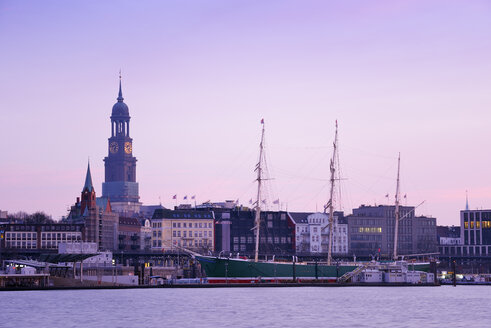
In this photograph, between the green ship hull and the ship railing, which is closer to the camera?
the green ship hull

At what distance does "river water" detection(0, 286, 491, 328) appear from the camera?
92.4 metres

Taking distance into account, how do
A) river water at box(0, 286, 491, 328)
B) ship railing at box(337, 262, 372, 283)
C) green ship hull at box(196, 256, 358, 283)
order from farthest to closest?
ship railing at box(337, 262, 372, 283) → green ship hull at box(196, 256, 358, 283) → river water at box(0, 286, 491, 328)

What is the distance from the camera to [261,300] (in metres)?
125

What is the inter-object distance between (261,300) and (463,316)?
30174 mm

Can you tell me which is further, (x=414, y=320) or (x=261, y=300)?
(x=261, y=300)

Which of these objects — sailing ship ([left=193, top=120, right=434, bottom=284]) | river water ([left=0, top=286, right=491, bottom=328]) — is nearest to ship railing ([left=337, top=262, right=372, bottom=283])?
sailing ship ([left=193, top=120, right=434, bottom=284])

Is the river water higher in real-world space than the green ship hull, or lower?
lower

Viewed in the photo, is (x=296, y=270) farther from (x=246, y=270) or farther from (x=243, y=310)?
(x=243, y=310)

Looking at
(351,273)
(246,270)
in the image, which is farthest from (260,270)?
(351,273)

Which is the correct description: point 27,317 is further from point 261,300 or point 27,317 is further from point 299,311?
point 261,300

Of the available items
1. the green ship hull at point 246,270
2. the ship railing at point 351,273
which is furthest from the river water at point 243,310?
the ship railing at point 351,273

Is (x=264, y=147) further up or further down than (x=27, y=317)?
further up

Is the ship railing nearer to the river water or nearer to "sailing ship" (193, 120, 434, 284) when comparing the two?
"sailing ship" (193, 120, 434, 284)

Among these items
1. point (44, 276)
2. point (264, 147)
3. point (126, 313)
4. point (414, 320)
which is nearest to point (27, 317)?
point (126, 313)
